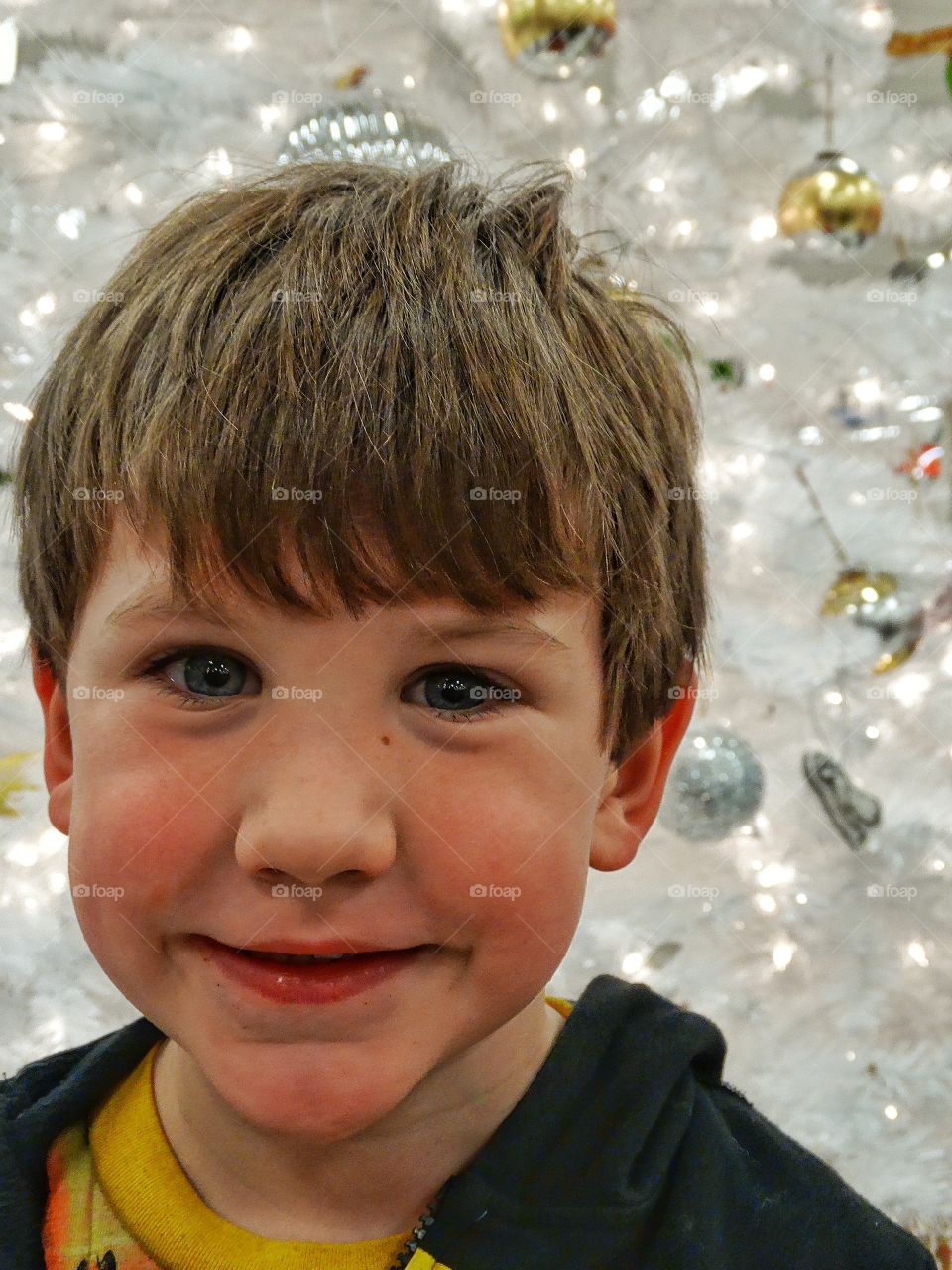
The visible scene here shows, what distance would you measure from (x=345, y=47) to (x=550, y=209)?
0.85 meters

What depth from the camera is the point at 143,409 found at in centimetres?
61

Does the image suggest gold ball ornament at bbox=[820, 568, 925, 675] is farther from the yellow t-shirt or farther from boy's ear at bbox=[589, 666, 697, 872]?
the yellow t-shirt

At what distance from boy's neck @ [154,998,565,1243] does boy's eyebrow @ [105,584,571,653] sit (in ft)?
0.93

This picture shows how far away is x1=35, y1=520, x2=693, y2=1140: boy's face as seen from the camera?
56 cm

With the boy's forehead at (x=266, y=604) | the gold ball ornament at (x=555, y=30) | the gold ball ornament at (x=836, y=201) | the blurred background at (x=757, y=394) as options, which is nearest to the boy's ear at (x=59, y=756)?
the boy's forehead at (x=266, y=604)

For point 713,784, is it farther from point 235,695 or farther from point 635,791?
point 235,695

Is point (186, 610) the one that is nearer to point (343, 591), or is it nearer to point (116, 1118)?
point (343, 591)

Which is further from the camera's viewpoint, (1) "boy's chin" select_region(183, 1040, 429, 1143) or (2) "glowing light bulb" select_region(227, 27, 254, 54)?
(2) "glowing light bulb" select_region(227, 27, 254, 54)

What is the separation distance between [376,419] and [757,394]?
0.97 m

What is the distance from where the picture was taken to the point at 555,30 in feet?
4.00

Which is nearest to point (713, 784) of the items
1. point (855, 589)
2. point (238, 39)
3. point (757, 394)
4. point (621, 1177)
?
point (855, 589)

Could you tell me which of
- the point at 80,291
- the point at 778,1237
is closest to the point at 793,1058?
the point at 778,1237

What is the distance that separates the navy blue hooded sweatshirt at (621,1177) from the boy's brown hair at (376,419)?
223 millimetres

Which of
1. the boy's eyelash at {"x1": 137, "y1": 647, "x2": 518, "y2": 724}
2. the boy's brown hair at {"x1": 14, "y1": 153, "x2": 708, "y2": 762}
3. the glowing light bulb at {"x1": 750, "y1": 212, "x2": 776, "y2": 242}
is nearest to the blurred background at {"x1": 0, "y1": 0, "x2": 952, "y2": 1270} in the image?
the glowing light bulb at {"x1": 750, "y1": 212, "x2": 776, "y2": 242}
